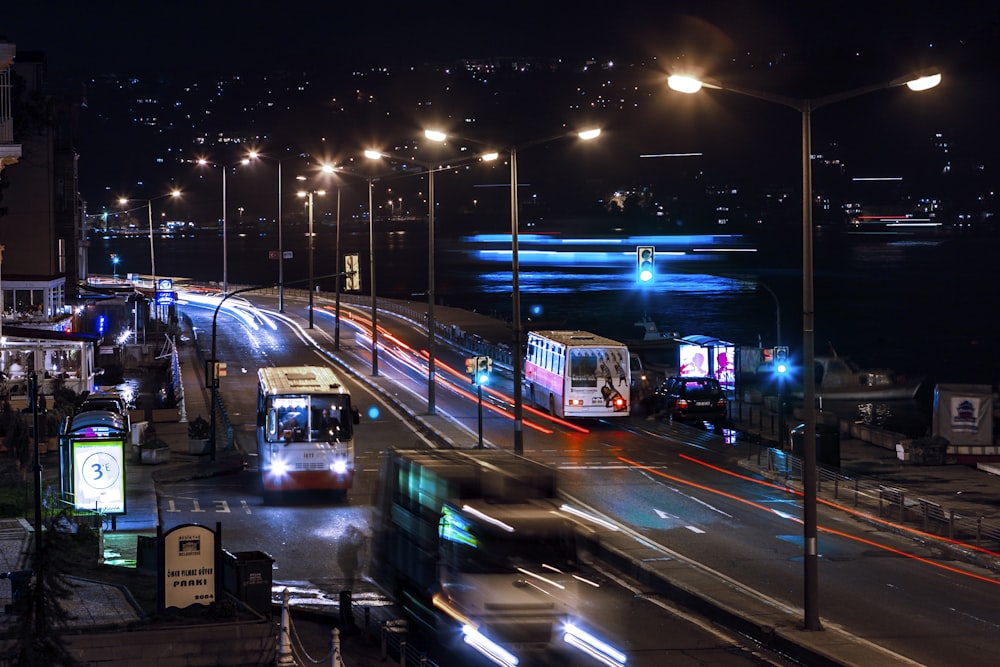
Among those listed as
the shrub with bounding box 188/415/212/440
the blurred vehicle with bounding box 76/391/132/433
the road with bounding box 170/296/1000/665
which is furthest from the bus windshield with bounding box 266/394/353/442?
the blurred vehicle with bounding box 76/391/132/433

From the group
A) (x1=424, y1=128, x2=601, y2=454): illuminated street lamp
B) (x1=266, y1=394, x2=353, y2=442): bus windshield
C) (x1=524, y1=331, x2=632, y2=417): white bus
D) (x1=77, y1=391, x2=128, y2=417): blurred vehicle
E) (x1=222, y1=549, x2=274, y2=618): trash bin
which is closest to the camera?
(x1=222, y1=549, x2=274, y2=618): trash bin

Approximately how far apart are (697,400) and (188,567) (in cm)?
3105

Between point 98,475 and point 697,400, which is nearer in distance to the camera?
point 98,475

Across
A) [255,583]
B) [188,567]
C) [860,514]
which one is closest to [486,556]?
[255,583]

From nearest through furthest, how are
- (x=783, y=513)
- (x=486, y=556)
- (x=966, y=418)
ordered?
1. (x=486, y=556)
2. (x=783, y=513)
3. (x=966, y=418)

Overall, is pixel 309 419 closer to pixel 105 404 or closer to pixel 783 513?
pixel 783 513

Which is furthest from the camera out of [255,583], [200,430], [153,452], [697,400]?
[697,400]

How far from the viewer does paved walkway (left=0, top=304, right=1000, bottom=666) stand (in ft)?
54.3

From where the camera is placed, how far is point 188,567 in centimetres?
1691

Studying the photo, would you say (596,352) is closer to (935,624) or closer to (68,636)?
(935,624)

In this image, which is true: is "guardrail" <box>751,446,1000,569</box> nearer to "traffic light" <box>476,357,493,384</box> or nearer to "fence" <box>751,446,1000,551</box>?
"fence" <box>751,446,1000,551</box>

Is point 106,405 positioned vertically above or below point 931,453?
above

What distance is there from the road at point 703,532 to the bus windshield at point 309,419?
1644 mm

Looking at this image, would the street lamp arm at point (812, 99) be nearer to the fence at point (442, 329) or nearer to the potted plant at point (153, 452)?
the potted plant at point (153, 452)
